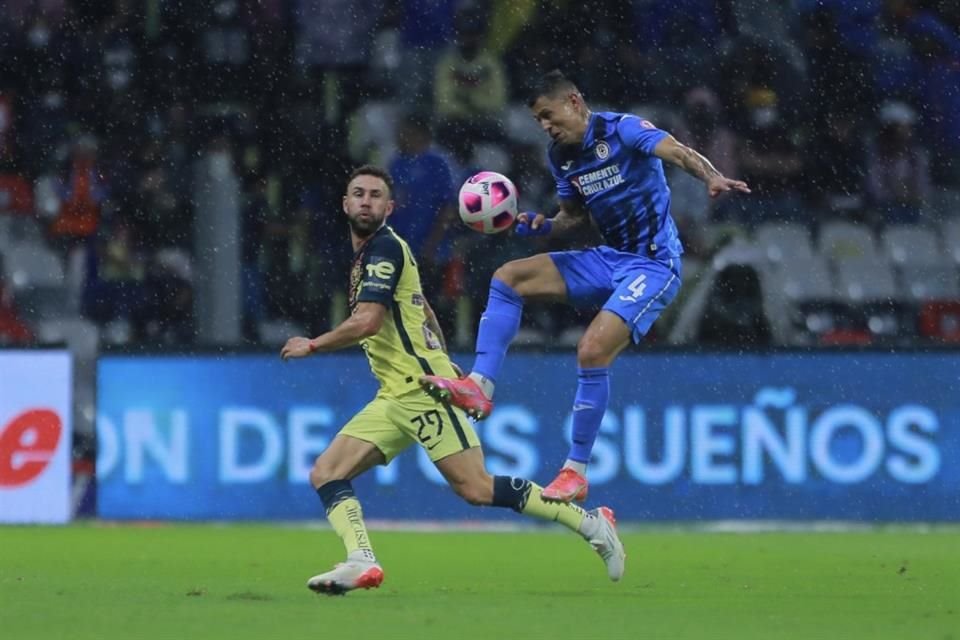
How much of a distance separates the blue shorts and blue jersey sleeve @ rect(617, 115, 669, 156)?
0.52 metres

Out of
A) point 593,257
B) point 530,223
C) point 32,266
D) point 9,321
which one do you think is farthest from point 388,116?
point 530,223

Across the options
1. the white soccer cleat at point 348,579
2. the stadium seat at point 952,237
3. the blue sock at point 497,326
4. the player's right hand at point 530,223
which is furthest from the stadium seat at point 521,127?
the white soccer cleat at point 348,579

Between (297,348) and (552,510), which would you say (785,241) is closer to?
(552,510)

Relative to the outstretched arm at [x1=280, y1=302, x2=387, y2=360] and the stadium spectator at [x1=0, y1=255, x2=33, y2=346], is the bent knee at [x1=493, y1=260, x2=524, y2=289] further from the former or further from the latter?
the stadium spectator at [x1=0, y1=255, x2=33, y2=346]

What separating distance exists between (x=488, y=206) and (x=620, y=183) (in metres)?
0.59

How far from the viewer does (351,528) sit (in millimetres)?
8156

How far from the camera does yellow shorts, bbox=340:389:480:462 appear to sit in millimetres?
8406

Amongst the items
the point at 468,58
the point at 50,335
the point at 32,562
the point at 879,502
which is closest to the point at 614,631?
the point at 32,562

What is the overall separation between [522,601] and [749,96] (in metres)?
8.18

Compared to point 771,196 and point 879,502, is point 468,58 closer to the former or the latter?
point 771,196

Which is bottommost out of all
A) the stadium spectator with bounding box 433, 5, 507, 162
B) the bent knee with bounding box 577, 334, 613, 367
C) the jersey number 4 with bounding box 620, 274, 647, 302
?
the bent knee with bounding box 577, 334, 613, 367

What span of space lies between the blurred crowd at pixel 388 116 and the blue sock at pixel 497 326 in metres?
4.90

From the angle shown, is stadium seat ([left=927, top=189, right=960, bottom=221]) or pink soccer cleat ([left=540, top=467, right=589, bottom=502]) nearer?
pink soccer cleat ([left=540, top=467, right=589, bottom=502])

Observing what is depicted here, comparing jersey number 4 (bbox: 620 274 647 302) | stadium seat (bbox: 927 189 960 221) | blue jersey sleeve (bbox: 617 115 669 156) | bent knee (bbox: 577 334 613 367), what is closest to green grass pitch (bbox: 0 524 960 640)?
bent knee (bbox: 577 334 613 367)
